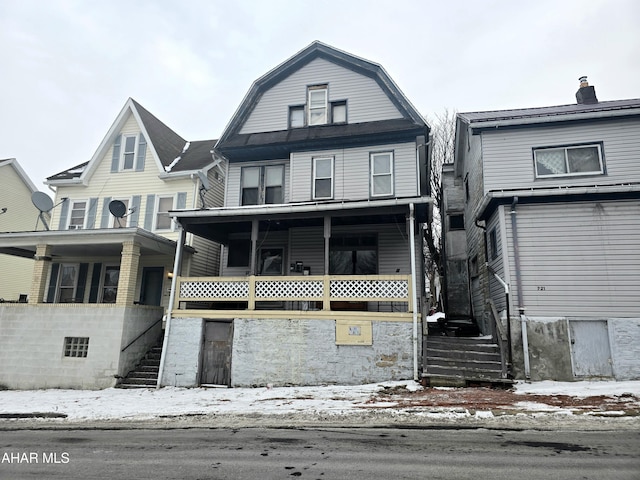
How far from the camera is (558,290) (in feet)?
34.8

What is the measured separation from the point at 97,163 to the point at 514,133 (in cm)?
1680

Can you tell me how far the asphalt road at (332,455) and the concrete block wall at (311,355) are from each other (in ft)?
13.6

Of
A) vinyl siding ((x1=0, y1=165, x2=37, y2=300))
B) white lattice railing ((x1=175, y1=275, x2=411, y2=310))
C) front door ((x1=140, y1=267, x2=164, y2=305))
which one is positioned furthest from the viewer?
vinyl siding ((x1=0, y1=165, x2=37, y2=300))

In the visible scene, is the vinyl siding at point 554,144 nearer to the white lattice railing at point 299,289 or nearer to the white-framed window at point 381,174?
the white-framed window at point 381,174

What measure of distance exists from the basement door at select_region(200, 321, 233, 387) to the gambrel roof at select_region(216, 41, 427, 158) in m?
6.83

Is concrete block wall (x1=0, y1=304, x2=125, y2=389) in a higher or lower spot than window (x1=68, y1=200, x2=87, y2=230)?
lower

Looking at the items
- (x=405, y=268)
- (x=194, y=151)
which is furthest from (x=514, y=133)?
(x=194, y=151)

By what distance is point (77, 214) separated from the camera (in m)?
17.4

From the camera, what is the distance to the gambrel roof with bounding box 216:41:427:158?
14.0 meters

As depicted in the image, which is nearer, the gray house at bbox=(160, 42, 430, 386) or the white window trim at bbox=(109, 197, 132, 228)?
the gray house at bbox=(160, 42, 430, 386)

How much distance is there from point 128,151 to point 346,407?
1493cm

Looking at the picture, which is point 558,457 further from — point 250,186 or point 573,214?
point 250,186

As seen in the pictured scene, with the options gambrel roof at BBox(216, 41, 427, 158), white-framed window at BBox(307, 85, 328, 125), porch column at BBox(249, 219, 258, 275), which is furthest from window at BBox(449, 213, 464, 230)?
porch column at BBox(249, 219, 258, 275)

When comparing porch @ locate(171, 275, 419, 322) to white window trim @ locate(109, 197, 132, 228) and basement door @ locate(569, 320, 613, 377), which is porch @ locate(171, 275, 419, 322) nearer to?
basement door @ locate(569, 320, 613, 377)
